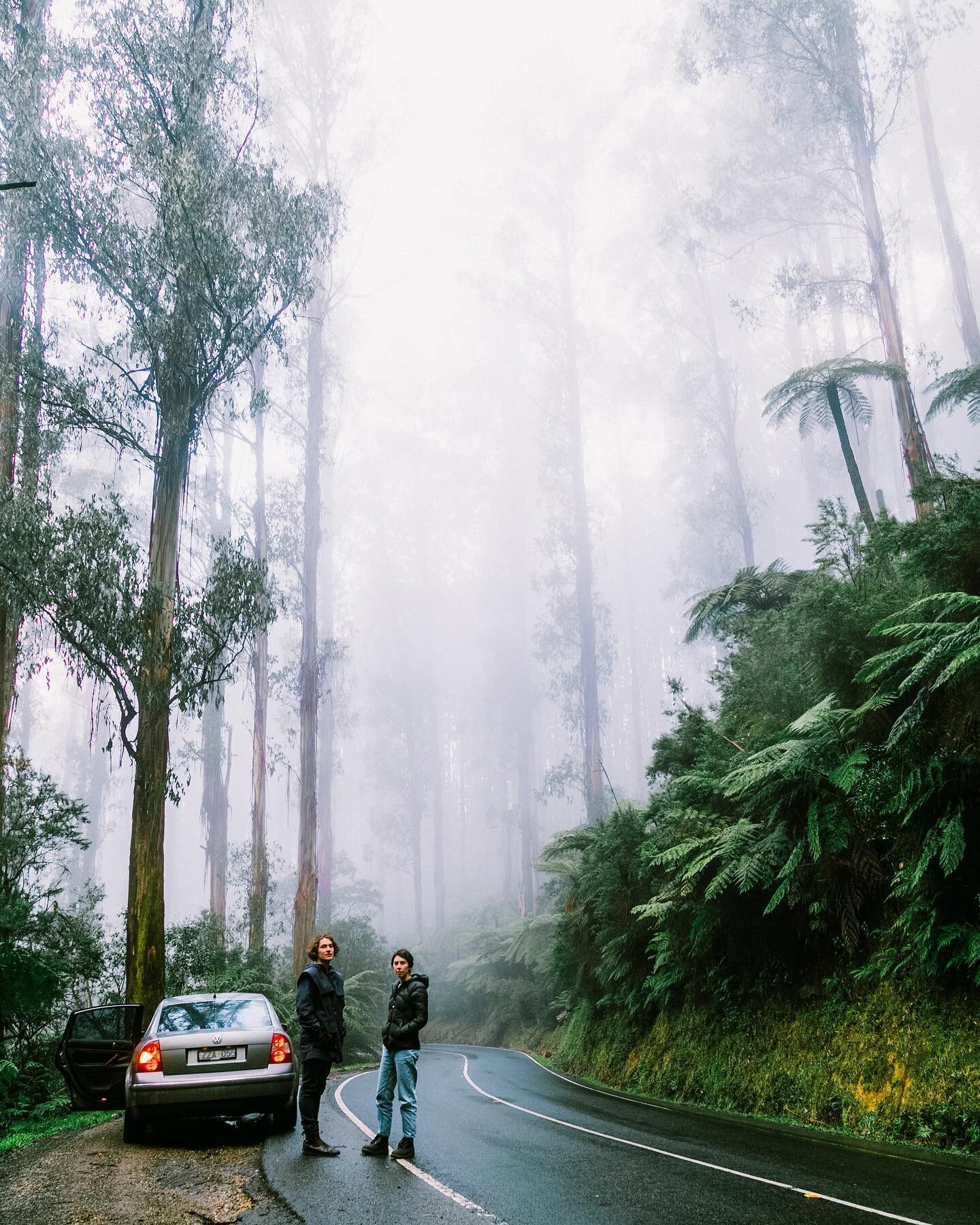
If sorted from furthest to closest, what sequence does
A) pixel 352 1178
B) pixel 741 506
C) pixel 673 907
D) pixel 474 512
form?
pixel 474 512, pixel 741 506, pixel 673 907, pixel 352 1178

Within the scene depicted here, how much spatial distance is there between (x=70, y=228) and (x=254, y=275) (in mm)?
2929

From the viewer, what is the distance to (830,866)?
8.17m

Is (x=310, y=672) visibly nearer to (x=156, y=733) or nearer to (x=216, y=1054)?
(x=156, y=733)

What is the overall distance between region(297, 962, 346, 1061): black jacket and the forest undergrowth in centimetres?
389

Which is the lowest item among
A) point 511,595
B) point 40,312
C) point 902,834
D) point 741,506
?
point 902,834

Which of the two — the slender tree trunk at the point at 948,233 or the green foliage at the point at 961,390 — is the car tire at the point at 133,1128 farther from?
the slender tree trunk at the point at 948,233

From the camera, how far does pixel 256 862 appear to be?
2411cm

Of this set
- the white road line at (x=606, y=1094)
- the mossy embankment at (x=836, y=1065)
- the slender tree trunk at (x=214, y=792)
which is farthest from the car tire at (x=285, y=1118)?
the slender tree trunk at (x=214, y=792)

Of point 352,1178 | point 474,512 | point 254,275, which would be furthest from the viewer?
point 474,512

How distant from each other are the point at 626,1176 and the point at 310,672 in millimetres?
18023

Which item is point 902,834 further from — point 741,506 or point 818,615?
point 741,506

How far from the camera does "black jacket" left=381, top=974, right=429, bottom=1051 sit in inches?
256

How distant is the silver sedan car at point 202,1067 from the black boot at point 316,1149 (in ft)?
3.19

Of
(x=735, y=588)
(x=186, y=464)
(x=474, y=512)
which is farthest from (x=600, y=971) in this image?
(x=474, y=512)
